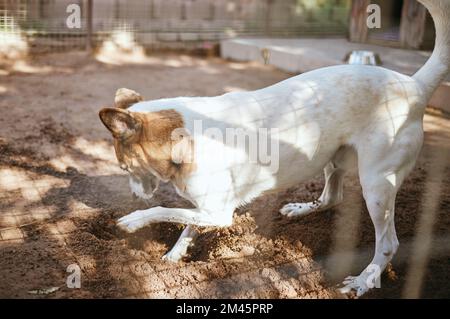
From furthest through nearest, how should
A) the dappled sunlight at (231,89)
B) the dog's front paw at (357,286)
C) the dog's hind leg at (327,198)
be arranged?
the dappled sunlight at (231,89), the dog's hind leg at (327,198), the dog's front paw at (357,286)

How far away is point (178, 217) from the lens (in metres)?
3.28

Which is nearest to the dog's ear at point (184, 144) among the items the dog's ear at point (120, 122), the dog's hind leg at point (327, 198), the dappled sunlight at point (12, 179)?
the dog's ear at point (120, 122)

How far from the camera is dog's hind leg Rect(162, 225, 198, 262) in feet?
11.8

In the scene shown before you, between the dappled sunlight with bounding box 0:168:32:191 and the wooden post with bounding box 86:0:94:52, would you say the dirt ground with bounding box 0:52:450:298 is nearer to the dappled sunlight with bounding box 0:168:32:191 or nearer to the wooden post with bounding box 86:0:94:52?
the dappled sunlight with bounding box 0:168:32:191

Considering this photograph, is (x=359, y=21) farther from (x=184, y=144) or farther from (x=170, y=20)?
(x=184, y=144)

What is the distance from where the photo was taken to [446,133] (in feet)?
21.3

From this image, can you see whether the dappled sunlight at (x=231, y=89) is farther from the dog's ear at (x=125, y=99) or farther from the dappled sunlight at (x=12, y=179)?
the dog's ear at (x=125, y=99)

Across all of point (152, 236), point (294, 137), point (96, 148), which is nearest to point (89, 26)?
point (96, 148)

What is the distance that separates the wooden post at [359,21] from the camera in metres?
12.1

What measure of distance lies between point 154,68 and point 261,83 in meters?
2.24

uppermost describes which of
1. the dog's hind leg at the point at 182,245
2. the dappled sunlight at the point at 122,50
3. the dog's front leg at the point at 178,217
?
the dappled sunlight at the point at 122,50

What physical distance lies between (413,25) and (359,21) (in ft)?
4.79
